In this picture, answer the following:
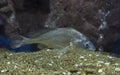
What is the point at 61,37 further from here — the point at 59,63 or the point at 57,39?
the point at 59,63

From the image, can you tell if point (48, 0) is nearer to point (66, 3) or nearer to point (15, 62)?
point (66, 3)

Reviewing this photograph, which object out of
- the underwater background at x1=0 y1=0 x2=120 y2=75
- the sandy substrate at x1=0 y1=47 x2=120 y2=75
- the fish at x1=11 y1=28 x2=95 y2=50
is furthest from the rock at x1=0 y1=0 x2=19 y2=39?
the fish at x1=11 y1=28 x2=95 y2=50

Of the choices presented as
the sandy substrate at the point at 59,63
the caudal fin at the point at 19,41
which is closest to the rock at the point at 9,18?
the sandy substrate at the point at 59,63

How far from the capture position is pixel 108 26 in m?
6.46

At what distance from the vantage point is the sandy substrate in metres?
4.65

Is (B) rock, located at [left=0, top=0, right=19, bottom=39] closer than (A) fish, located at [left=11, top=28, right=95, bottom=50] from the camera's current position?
No

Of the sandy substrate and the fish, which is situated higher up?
the fish

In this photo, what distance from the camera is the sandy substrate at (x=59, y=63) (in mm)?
4648

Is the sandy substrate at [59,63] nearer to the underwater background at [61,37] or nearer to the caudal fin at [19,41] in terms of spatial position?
the underwater background at [61,37]

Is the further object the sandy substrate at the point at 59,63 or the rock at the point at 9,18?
the rock at the point at 9,18

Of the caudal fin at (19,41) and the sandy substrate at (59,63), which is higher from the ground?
the caudal fin at (19,41)

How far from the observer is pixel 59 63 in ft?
17.1

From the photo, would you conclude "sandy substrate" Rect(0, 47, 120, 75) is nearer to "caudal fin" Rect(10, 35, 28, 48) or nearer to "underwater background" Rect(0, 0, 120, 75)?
"underwater background" Rect(0, 0, 120, 75)

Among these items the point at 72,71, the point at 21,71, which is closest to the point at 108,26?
the point at 72,71
